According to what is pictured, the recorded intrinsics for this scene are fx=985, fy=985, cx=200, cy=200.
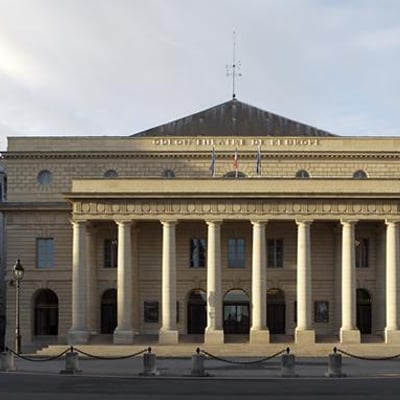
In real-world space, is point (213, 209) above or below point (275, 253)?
above

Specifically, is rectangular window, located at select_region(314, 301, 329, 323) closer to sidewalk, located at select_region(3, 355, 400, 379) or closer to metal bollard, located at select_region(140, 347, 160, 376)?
sidewalk, located at select_region(3, 355, 400, 379)

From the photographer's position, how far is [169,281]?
213 feet

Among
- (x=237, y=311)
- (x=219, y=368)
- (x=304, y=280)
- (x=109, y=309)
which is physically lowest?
(x=219, y=368)

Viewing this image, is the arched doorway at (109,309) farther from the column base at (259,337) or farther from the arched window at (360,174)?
the arched window at (360,174)

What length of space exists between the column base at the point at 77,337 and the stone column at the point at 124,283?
6.72 ft

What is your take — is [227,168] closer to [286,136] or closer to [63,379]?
[286,136]

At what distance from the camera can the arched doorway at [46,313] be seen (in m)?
70.8

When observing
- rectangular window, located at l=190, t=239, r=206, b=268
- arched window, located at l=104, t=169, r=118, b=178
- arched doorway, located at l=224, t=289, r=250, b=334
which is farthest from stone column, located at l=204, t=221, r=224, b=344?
arched window, located at l=104, t=169, r=118, b=178

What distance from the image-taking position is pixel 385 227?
6612 cm

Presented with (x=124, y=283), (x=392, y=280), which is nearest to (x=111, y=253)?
(x=124, y=283)

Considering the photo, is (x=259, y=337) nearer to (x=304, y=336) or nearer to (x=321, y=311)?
(x=304, y=336)

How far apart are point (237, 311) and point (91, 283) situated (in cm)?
1058

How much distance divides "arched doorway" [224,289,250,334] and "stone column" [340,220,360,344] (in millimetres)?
8094

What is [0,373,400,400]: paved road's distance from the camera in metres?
32.3
